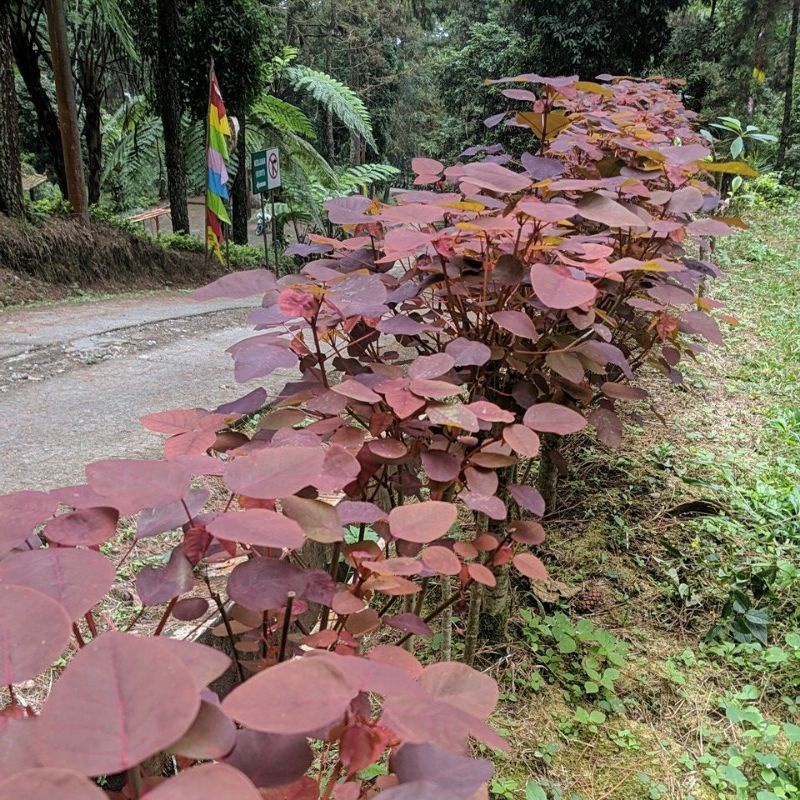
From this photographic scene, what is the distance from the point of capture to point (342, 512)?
22.7 inches

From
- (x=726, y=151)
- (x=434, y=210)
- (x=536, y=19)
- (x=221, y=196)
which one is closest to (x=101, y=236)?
(x=221, y=196)

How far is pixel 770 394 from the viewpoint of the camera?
9.23ft

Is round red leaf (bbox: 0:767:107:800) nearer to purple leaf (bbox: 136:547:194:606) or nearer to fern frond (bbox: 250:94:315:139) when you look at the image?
purple leaf (bbox: 136:547:194:606)

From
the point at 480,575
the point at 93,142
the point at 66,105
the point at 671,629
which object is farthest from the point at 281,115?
the point at 480,575

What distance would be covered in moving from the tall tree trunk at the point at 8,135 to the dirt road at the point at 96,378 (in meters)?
1.20

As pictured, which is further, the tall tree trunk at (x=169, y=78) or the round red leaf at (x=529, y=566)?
the tall tree trunk at (x=169, y=78)

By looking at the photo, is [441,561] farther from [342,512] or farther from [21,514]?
[21,514]

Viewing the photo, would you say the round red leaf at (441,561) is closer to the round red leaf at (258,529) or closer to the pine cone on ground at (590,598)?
the round red leaf at (258,529)

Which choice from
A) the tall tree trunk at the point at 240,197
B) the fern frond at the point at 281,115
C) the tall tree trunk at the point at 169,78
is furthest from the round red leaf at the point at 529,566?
the fern frond at the point at 281,115

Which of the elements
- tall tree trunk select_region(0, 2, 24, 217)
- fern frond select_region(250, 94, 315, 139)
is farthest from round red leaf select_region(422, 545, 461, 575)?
fern frond select_region(250, 94, 315, 139)

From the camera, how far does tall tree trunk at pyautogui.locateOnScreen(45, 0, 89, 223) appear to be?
5.77 metres

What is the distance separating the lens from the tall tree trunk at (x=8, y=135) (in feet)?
16.3

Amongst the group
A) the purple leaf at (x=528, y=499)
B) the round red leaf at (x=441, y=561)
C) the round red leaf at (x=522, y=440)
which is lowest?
the purple leaf at (x=528, y=499)

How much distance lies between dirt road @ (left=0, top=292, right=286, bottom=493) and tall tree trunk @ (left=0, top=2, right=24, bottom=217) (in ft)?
3.93
